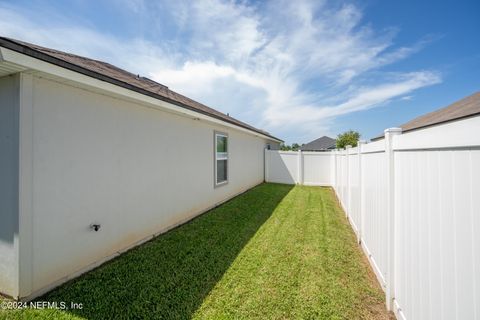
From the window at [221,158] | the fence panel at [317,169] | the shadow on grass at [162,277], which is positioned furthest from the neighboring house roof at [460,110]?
the window at [221,158]

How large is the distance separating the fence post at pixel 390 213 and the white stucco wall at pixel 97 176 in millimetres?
4134

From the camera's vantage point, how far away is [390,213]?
98.7 inches

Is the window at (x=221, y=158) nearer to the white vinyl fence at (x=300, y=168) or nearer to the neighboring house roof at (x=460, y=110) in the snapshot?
the white vinyl fence at (x=300, y=168)

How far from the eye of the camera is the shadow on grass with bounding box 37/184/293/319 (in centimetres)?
260

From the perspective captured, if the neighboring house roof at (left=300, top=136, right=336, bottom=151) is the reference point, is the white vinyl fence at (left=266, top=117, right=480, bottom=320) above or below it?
below

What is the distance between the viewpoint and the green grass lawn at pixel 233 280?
255 centimetres

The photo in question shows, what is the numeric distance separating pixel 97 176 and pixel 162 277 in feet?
6.24

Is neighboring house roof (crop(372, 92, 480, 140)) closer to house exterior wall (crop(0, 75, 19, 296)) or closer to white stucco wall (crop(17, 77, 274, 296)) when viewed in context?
white stucco wall (crop(17, 77, 274, 296))

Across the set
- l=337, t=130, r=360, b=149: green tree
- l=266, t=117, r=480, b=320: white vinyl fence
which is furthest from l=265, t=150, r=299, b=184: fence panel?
l=337, t=130, r=360, b=149: green tree

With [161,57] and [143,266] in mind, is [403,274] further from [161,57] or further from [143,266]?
[161,57]

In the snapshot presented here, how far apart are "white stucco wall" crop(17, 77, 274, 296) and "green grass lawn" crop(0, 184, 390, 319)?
1.32ft

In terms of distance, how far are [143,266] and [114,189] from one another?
1.41 metres

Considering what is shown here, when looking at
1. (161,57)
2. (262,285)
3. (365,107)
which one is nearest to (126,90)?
(262,285)

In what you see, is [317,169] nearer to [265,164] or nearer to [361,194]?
[265,164]
